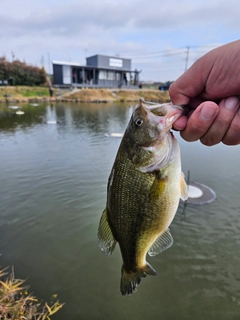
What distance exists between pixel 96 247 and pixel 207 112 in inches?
214

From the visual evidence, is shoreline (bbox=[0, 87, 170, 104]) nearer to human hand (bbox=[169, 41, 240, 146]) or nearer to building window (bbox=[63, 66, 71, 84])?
building window (bbox=[63, 66, 71, 84])

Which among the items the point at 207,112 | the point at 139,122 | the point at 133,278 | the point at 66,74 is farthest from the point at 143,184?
the point at 66,74

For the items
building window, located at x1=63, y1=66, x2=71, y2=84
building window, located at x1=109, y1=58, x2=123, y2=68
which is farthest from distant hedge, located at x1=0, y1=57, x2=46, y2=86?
building window, located at x1=109, y1=58, x2=123, y2=68

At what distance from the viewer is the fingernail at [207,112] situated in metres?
2.03

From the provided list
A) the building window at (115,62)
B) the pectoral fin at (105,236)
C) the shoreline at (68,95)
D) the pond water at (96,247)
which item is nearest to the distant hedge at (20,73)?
the shoreline at (68,95)

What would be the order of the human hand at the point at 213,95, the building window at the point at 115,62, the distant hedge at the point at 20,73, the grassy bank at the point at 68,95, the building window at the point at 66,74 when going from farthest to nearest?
the building window at the point at 115,62 → the building window at the point at 66,74 → the distant hedge at the point at 20,73 → the grassy bank at the point at 68,95 → the human hand at the point at 213,95

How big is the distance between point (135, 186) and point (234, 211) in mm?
7208

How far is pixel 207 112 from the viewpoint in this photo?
204 centimetres

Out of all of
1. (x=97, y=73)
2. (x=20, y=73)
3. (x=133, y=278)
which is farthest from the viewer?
(x=97, y=73)

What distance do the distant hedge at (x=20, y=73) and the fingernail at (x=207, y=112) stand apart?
186ft

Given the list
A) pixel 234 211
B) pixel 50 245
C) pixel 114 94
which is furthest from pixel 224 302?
pixel 114 94

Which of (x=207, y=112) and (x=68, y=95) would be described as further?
(x=68, y=95)

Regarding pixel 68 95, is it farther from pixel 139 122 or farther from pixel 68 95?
pixel 139 122

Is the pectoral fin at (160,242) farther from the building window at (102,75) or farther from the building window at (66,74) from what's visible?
the building window at (102,75)
